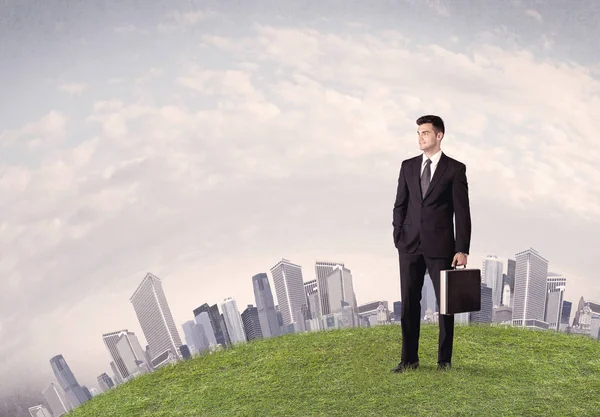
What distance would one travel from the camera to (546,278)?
13.8 m

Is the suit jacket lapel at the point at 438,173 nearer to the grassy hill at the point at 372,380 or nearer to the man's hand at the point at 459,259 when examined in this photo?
the man's hand at the point at 459,259

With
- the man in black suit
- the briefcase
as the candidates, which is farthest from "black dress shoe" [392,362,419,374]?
the briefcase

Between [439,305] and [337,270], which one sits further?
[337,270]

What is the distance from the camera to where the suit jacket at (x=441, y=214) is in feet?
21.4

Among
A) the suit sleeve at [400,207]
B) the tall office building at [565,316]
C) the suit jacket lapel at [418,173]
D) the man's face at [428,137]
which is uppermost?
the man's face at [428,137]

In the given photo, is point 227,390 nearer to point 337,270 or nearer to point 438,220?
point 438,220

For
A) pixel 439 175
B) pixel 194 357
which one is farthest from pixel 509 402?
pixel 194 357

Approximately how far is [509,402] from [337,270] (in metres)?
7.12

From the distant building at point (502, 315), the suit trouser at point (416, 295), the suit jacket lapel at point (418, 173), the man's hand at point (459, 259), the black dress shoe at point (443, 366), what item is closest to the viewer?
the man's hand at point (459, 259)

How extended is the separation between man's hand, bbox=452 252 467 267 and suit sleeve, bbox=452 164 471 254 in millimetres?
40

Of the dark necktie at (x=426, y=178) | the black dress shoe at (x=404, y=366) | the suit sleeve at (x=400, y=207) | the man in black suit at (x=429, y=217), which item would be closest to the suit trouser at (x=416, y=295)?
the man in black suit at (x=429, y=217)

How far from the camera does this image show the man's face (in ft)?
21.8

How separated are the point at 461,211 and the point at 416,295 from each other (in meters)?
0.97

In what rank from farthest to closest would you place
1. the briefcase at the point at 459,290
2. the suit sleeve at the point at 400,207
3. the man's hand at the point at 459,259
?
the suit sleeve at the point at 400,207 → the man's hand at the point at 459,259 → the briefcase at the point at 459,290
